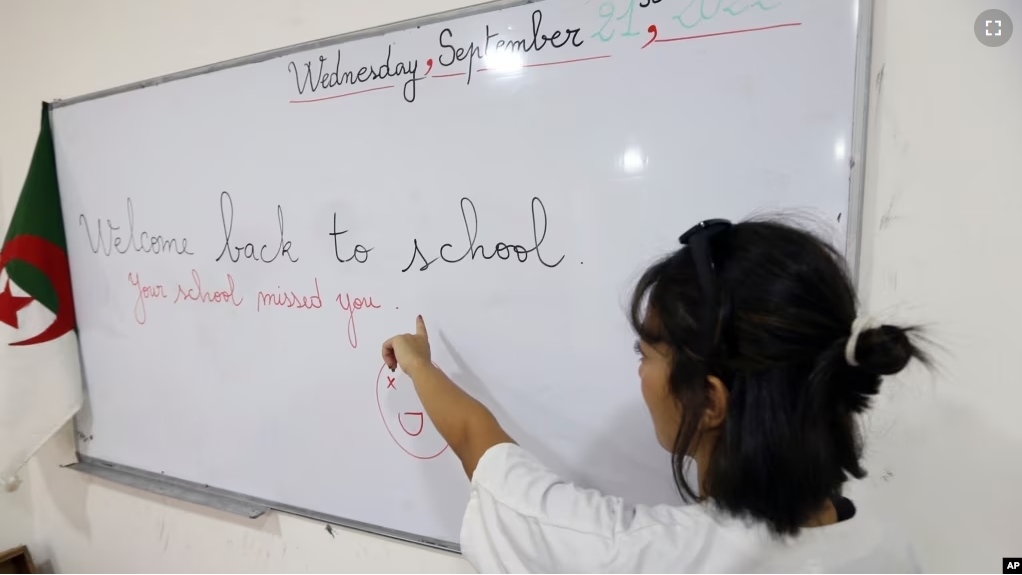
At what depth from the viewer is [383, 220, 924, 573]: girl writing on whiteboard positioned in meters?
0.47

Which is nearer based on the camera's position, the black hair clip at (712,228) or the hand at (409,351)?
the black hair clip at (712,228)

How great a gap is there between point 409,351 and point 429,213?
23 cm

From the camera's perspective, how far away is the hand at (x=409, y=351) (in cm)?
76

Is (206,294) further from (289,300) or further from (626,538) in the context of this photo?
(626,538)

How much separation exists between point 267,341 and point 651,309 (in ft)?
2.58

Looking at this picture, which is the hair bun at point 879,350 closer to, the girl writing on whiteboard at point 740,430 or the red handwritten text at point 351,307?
the girl writing on whiteboard at point 740,430

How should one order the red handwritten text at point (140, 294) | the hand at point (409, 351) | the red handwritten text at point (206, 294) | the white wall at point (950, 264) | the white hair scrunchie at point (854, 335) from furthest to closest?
1. the red handwritten text at point (140, 294)
2. the red handwritten text at point (206, 294)
3. the hand at point (409, 351)
4. the white wall at point (950, 264)
5. the white hair scrunchie at point (854, 335)

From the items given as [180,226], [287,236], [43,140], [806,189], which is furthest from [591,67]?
[43,140]

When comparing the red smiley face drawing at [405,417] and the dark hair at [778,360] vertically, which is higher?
the dark hair at [778,360]

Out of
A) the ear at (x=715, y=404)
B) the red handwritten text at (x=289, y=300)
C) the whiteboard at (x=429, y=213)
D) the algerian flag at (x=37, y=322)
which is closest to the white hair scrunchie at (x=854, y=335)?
the ear at (x=715, y=404)

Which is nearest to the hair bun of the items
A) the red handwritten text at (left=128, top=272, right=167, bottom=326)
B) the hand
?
the hand

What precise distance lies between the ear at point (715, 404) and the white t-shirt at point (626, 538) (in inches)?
3.4

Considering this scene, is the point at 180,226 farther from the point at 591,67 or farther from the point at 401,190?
the point at 591,67

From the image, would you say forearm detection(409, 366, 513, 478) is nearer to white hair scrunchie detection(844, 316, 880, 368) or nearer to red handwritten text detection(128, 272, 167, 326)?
white hair scrunchie detection(844, 316, 880, 368)
